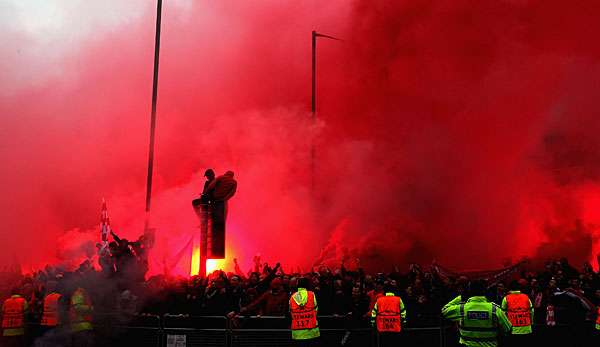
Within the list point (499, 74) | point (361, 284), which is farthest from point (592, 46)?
point (361, 284)

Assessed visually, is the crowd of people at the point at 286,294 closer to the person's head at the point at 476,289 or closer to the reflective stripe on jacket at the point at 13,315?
the reflective stripe on jacket at the point at 13,315

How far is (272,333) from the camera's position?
1125cm

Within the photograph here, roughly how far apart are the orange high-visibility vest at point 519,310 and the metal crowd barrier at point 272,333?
1.63 ft

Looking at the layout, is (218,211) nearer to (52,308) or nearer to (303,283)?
(52,308)

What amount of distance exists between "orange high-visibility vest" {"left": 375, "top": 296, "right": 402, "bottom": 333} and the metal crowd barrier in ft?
1.76

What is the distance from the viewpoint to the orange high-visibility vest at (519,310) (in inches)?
425

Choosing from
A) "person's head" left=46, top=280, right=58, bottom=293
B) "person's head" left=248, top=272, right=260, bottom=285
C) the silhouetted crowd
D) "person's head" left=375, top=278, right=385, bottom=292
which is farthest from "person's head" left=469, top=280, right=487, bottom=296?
"person's head" left=46, top=280, right=58, bottom=293

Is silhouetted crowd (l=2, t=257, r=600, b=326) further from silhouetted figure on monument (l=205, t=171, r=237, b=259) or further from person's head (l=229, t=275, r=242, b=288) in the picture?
silhouetted figure on monument (l=205, t=171, r=237, b=259)

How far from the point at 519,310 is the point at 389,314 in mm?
2116

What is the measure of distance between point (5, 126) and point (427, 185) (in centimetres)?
1874

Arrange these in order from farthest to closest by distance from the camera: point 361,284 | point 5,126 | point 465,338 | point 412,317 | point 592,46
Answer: point 5,126
point 592,46
point 361,284
point 412,317
point 465,338

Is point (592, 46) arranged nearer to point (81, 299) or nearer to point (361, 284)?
point (361, 284)

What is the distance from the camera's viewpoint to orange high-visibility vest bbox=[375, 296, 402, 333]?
10586mm

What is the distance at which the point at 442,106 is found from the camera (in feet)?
94.5
